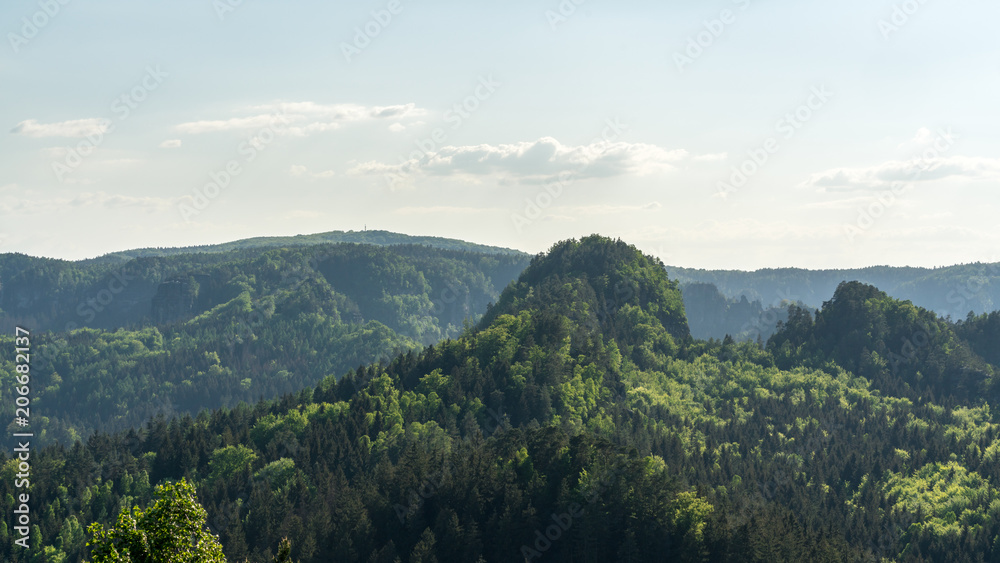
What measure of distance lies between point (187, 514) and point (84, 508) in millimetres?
130004

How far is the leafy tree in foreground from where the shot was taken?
48.7 m

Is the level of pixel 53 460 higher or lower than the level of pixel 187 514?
lower

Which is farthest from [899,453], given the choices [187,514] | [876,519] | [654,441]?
[187,514]

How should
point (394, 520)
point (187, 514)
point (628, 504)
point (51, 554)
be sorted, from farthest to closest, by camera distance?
point (51, 554) → point (394, 520) → point (628, 504) → point (187, 514)

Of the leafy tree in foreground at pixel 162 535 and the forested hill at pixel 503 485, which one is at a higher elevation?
the leafy tree in foreground at pixel 162 535

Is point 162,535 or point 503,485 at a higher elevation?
point 162,535

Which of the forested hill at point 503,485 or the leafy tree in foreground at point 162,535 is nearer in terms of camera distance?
the leafy tree in foreground at point 162,535

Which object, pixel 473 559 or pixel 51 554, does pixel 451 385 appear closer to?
pixel 473 559

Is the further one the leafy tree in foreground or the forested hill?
the forested hill

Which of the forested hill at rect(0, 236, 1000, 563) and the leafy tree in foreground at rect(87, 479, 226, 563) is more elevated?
the leafy tree in foreground at rect(87, 479, 226, 563)

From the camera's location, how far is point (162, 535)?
49.3 metres

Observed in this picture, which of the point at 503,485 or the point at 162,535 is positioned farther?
the point at 503,485

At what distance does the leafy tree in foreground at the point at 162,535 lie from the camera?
48.7 meters

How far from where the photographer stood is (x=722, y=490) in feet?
507
